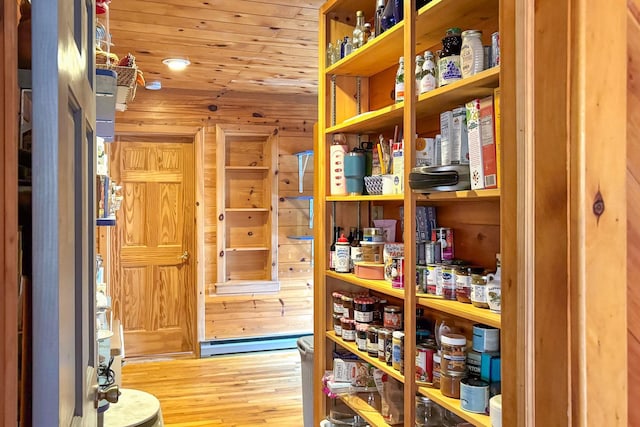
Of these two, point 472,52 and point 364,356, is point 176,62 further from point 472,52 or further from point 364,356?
point 472,52

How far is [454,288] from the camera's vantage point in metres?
1.77

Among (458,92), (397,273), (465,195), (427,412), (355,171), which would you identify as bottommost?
(427,412)

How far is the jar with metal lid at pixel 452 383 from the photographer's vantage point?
171cm

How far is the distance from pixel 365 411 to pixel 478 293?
888 millimetres

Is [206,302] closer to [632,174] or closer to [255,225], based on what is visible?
[255,225]

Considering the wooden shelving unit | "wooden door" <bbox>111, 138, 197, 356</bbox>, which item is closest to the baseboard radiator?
"wooden door" <bbox>111, 138, 197, 356</bbox>

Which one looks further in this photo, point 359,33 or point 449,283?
point 359,33

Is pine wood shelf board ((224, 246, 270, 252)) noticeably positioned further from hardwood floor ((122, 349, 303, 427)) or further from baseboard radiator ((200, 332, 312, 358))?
hardwood floor ((122, 349, 303, 427))

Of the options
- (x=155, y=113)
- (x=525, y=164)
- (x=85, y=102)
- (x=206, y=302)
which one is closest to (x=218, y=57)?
(x=155, y=113)

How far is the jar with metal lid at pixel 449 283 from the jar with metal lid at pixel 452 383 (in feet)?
0.75

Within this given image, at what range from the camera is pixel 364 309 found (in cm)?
235

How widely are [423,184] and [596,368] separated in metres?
1.00

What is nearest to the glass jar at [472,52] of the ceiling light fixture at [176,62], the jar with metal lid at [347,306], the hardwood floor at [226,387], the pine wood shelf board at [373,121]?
the pine wood shelf board at [373,121]

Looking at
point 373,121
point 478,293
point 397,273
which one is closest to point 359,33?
point 373,121
